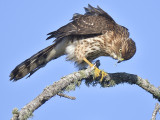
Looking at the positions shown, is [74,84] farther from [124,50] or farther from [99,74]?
[124,50]

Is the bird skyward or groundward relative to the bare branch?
skyward

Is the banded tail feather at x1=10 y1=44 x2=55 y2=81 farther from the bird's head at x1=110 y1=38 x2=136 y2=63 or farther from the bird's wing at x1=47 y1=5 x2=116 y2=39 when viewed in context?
the bird's head at x1=110 y1=38 x2=136 y2=63

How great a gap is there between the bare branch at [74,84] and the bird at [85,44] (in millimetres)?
897

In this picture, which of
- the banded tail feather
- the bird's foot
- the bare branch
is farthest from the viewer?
the banded tail feather

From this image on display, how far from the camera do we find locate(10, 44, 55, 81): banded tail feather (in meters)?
6.71

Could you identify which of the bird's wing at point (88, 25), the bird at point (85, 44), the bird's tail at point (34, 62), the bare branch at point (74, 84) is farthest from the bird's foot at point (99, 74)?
the bird's tail at point (34, 62)

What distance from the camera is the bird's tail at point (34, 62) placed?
22.1 ft

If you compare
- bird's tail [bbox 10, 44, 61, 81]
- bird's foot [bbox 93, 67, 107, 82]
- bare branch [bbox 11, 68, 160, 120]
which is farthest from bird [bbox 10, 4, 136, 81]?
bare branch [bbox 11, 68, 160, 120]

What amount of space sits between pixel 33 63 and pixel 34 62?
4 centimetres

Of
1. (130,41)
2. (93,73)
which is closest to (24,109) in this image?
(93,73)

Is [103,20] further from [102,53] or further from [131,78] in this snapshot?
[131,78]

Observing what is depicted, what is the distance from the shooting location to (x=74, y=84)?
18.0 ft

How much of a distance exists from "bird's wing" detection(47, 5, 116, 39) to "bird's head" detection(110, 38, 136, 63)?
1.74ft

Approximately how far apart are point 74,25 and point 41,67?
A: 1.27 m
